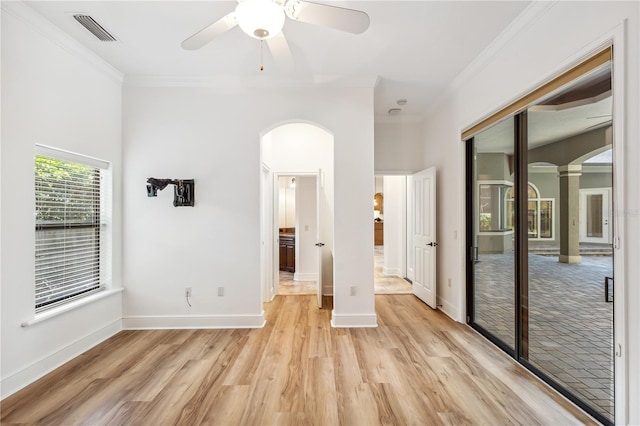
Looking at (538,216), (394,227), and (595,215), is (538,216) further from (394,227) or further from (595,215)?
(394,227)

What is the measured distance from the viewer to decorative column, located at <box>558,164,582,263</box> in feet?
6.77

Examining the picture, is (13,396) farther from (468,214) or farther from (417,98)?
(417,98)

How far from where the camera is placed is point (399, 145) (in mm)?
4934

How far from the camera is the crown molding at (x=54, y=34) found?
2.22m

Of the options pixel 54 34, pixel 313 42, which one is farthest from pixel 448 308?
pixel 54 34

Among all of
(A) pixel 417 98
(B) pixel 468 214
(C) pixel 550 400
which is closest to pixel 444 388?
(C) pixel 550 400

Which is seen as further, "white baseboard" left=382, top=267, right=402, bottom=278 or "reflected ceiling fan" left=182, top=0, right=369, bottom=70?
"white baseboard" left=382, top=267, right=402, bottom=278

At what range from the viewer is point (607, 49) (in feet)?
5.72

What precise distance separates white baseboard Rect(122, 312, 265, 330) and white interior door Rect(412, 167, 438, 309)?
8.20 feet

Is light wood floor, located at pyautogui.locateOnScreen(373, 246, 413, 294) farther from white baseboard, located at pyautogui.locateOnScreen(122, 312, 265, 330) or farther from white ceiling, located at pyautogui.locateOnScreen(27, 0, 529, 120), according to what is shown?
white ceiling, located at pyautogui.locateOnScreen(27, 0, 529, 120)

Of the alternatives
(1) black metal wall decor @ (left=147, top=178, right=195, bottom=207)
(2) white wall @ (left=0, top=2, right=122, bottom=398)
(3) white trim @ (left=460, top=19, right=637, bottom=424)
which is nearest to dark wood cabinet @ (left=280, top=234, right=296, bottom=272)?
(1) black metal wall decor @ (left=147, top=178, right=195, bottom=207)

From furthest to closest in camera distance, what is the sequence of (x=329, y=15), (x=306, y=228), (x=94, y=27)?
(x=306, y=228)
(x=94, y=27)
(x=329, y=15)

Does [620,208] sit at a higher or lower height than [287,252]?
higher

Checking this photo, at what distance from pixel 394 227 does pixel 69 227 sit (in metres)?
5.48
